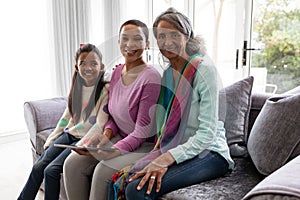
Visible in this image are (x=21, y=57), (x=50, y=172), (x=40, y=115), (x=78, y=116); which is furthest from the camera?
(x=21, y=57)

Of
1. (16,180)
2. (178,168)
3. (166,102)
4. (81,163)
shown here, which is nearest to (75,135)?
(81,163)

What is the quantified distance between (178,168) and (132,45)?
0.60m

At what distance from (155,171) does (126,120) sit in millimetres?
386

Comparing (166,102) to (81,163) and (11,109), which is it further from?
Result: (11,109)

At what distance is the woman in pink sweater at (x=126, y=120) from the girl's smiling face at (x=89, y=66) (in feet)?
0.50

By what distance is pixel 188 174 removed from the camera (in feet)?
4.37

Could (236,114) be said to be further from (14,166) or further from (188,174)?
(14,166)

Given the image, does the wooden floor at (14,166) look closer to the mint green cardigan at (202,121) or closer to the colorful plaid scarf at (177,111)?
the colorful plaid scarf at (177,111)

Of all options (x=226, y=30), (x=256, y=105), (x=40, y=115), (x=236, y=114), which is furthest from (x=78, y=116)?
(x=226, y=30)

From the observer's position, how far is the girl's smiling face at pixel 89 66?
171 centimetres

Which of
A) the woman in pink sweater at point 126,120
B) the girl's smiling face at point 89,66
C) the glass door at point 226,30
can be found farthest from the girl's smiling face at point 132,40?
the glass door at point 226,30

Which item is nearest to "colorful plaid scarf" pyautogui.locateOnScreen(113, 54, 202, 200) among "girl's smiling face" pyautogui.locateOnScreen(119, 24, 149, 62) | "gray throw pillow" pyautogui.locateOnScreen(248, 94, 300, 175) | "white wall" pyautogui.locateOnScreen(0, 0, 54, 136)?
"girl's smiling face" pyautogui.locateOnScreen(119, 24, 149, 62)

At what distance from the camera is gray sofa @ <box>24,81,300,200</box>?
0.90m

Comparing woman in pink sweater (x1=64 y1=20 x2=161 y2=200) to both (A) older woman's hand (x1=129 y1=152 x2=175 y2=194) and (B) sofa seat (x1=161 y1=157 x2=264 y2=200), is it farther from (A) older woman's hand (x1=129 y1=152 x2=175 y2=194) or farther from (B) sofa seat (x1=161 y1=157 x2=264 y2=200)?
(B) sofa seat (x1=161 y1=157 x2=264 y2=200)
